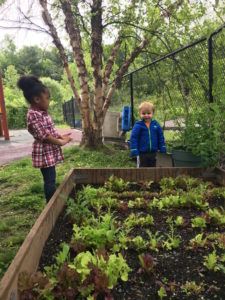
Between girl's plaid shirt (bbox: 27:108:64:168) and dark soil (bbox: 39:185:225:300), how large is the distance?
112 centimetres

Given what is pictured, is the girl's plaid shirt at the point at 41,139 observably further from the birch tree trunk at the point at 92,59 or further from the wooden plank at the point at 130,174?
the birch tree trunk at the point at 92,59

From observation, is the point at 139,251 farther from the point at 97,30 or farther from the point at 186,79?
the point at 97,30

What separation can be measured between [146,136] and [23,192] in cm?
211

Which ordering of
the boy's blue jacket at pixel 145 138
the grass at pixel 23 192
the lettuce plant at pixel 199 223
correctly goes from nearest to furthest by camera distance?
the lettuce plant at pixel 199 223
the grass at pixel 23 192
the boy's blue jacket at pixel 145 138

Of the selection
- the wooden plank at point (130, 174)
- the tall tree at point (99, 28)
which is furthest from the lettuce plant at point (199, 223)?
the tall tree at point (99, 28)

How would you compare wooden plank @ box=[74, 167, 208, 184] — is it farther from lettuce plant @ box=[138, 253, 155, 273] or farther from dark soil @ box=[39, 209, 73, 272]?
lettuce plant @ box=[138, 253, 155, 273]

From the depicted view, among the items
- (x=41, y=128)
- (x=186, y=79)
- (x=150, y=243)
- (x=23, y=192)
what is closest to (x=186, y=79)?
(x=186, y=79)

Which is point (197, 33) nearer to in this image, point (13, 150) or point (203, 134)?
point (203, 134)

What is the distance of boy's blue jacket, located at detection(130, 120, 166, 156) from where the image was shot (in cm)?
425

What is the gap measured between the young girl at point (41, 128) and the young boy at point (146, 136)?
4.19 ft

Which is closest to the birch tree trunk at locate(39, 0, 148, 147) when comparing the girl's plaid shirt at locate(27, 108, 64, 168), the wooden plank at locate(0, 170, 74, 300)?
the girl's plaid shirt at locate(27, 108, 64, 168)

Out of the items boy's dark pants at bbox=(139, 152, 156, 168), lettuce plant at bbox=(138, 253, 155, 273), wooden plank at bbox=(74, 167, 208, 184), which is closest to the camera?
lettuce plant at bbox=(138, 253, 155, 273)

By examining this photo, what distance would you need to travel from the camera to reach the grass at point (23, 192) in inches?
114

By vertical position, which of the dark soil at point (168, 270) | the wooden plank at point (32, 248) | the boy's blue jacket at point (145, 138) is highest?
the boy's blue jacket at point (145, 138)
